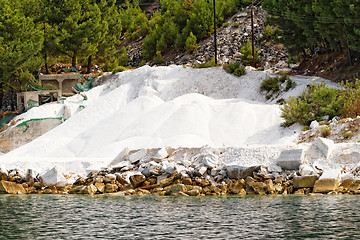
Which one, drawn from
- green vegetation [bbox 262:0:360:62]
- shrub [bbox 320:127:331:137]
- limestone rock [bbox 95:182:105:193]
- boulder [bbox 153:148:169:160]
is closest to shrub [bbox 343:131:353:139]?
shrub [bbox 320:127:331:137]

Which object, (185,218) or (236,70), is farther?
(236,70)

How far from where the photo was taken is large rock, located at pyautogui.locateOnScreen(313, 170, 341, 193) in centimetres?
2028

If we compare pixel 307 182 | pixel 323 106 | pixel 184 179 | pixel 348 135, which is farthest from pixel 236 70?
pixel 307 182

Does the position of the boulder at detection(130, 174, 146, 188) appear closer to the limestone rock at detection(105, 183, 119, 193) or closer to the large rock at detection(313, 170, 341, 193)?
the limestone rock at detection(105, 183, 119, 193)

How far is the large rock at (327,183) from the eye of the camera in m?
20.3

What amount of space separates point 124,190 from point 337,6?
786 inches

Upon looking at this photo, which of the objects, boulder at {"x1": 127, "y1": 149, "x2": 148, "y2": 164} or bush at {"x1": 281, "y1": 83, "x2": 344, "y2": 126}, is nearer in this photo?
boulder at {"x1": 127, "y1": 149, "x2": 148, "y2": 164}

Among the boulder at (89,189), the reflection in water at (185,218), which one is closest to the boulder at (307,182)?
the reflection in water at (185,218)

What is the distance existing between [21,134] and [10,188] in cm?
1496

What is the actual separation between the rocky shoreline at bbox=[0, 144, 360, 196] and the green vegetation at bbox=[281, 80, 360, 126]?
747 centimetres

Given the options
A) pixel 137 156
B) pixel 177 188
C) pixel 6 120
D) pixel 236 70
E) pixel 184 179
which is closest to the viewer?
pixel 177 188

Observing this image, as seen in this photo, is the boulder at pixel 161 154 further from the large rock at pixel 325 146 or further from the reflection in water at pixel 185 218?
the large rock at pixel 325 146

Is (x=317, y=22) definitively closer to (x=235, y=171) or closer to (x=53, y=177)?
(x=235, y=171)

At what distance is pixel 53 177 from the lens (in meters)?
25.5
